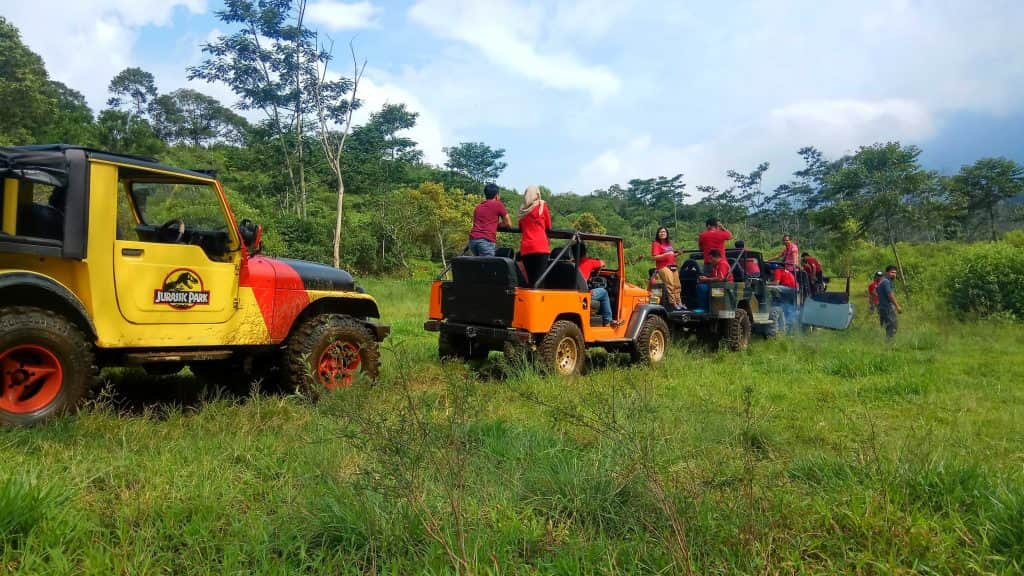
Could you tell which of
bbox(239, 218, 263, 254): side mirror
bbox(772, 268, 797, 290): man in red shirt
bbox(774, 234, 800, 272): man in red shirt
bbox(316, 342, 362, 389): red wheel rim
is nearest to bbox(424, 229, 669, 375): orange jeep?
bbox(316, 342, 362, 389): red wheel rim

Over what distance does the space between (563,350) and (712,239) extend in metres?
4.10

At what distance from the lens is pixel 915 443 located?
3.88 m

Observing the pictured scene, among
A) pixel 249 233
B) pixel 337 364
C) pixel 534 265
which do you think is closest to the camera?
pixel 249 233

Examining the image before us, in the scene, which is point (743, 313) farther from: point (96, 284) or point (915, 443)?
point (96, 284)

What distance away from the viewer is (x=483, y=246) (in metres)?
7.47

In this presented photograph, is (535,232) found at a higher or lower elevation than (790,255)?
lower

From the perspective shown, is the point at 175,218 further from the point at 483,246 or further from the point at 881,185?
the point at 881,185

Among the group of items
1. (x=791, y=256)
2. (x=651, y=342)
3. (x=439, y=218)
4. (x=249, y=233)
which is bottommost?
(x=651, y=342)

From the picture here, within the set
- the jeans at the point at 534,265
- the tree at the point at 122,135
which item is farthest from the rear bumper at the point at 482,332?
the tree at the point at 122,135

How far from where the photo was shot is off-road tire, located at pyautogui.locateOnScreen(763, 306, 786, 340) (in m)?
11.5

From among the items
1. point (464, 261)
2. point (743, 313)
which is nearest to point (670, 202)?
point (743, 313)

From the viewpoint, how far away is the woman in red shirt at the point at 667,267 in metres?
9.10

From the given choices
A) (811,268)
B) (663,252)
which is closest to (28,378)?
(663,252)

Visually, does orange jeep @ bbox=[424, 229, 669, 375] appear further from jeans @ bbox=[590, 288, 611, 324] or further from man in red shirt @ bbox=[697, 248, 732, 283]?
man in red shirt @ bbox=[697, 248, 732, 283]
